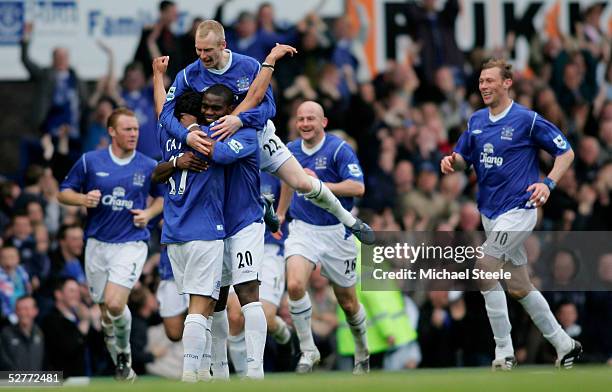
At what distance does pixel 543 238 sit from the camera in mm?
19578

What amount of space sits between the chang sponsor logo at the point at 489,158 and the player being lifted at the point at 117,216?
3654 mm

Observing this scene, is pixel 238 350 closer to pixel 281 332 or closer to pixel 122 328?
pixel 281 332

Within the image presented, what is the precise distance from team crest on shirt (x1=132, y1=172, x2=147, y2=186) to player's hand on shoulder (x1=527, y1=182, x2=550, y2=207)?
14.4 ft

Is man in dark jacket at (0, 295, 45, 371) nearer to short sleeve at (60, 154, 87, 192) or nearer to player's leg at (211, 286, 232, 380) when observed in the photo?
short sleeve at (60, 154, 87, 192)

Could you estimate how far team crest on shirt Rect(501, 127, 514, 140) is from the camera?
1374 centimetres

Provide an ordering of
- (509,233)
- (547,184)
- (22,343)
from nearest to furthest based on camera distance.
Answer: (547,184), (509,233), (22,343)

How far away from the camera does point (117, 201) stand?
49.5ft

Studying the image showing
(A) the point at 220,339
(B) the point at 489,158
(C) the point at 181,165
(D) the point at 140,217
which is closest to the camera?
(C) the point at 181,165

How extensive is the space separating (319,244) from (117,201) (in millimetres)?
2277

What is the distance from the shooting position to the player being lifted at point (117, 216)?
15.0 m

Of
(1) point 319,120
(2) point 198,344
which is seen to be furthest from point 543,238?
(2) point 198,344

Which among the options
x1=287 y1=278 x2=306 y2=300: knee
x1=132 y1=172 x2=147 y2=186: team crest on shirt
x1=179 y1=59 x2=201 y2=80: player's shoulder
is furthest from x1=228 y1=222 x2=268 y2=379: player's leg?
x1=132 y1=172 x2=147 y2=186: team crest on shirt

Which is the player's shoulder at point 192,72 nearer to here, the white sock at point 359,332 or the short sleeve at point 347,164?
the short sleeve at point 347,164

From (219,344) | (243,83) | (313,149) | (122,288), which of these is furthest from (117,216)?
(243,83)
